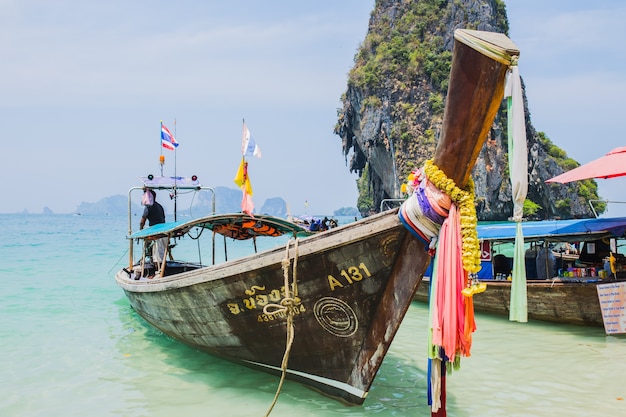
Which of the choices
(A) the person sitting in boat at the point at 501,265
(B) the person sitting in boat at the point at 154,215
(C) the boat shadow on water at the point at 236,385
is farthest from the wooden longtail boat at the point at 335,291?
(A) the person sitting in boat at the point at 501,265

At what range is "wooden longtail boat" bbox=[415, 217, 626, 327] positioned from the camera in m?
8.64

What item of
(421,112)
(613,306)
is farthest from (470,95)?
(421,112)

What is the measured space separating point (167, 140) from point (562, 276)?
7878 millimetres

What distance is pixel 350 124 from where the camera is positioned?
48.4 m

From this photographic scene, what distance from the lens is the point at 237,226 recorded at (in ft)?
23.5

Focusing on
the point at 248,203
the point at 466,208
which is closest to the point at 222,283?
the point at 248,203

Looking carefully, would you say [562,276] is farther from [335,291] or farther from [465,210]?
[465,210]

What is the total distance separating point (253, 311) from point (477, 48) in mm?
3195

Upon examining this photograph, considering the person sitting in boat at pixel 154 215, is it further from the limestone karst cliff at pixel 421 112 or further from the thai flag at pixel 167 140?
the limestone karst cliff at pixel 421 112

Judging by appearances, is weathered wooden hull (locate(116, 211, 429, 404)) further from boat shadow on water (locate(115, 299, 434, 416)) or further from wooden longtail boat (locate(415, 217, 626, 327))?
wooden longtail boat (locate(415, 217, 626, 327))

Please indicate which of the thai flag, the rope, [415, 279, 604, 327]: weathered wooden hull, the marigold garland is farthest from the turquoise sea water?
the thai flag

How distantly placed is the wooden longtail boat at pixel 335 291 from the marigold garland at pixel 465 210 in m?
0.07

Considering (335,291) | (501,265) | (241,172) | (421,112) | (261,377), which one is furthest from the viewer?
(421,112)

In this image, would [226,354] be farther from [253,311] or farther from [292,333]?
[292,333]
